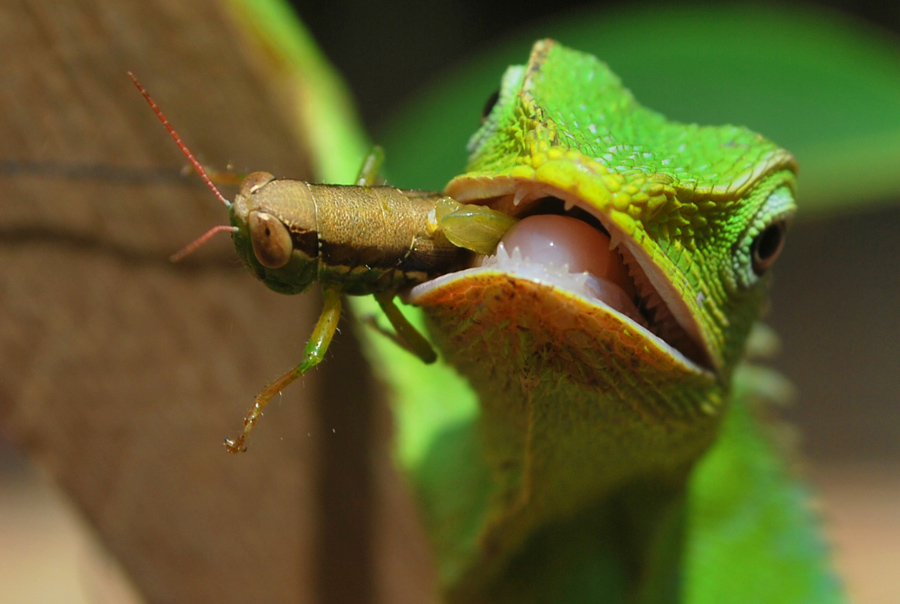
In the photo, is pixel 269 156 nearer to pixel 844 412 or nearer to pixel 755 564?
pixel 755 564

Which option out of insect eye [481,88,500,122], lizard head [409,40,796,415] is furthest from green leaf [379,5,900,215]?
lizard head [409,40,796,415]

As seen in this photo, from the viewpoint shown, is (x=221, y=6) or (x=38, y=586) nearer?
(x=221, y=6)

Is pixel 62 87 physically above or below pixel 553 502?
above

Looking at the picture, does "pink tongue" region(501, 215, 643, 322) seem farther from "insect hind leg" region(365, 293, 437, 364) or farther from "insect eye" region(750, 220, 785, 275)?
"insect eye" region(750, 220, 785, 275)

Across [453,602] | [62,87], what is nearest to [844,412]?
[453,602]

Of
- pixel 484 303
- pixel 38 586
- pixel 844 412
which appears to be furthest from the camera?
pixel 844 412

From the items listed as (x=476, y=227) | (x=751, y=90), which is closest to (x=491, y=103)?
(x=476, y=227)

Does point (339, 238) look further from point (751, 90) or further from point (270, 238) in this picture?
point (751, 90)
